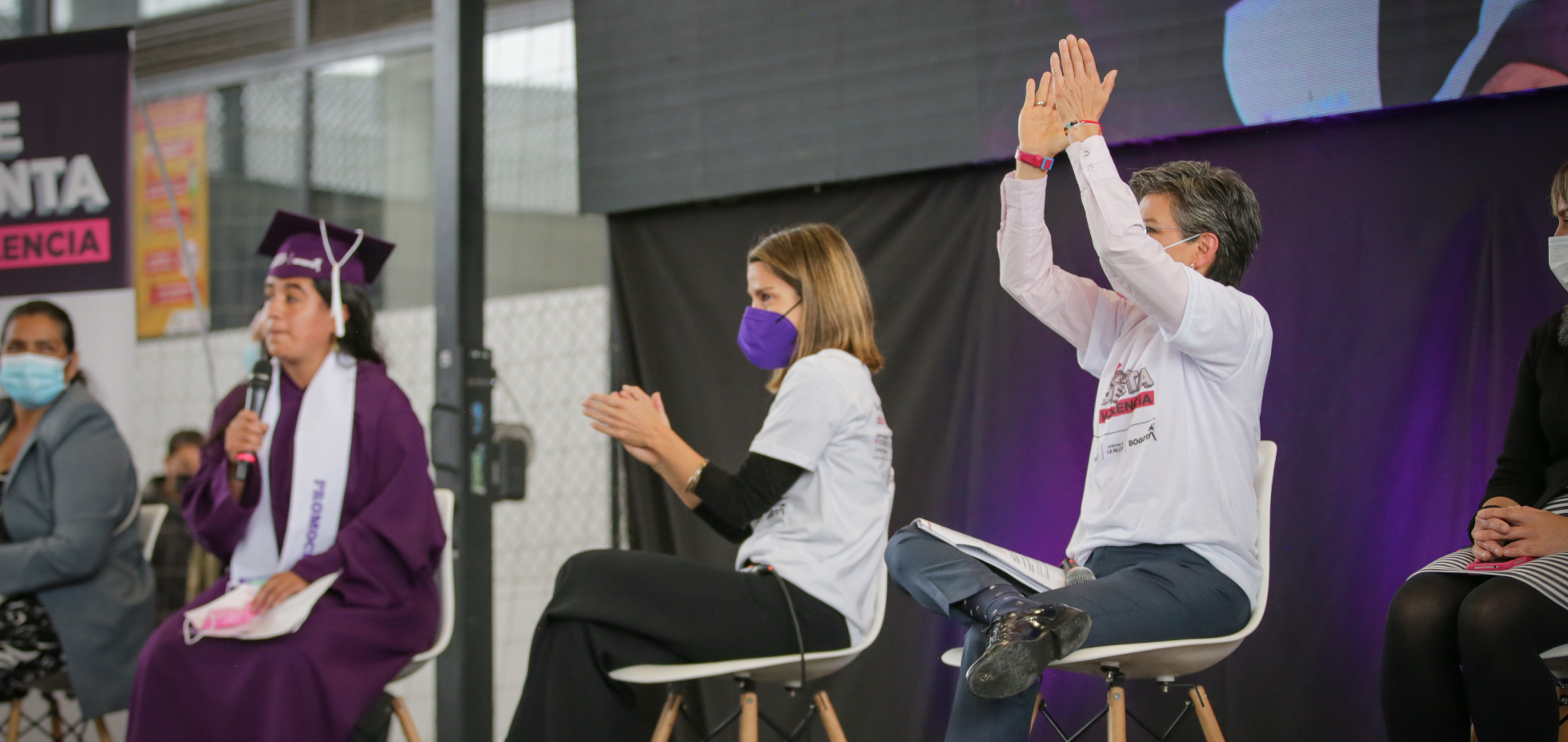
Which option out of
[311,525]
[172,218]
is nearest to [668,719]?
[311,525]

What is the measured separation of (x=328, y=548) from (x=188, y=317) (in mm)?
3647

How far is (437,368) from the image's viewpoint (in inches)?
136

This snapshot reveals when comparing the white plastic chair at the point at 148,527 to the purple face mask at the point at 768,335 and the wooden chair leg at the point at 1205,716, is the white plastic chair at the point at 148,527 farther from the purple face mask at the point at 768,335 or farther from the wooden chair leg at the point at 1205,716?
the wooden chair leg at the point at 1205,716

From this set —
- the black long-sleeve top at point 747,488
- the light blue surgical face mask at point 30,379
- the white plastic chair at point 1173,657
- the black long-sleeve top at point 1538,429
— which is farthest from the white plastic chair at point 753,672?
the light blue surgical face mask at point 30,379

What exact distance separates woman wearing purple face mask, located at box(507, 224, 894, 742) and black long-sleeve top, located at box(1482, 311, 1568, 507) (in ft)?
3.82

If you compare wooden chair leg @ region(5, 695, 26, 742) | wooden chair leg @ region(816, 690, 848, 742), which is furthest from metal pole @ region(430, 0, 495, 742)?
wooden chair leg @ region(816, 690, 848, 742)

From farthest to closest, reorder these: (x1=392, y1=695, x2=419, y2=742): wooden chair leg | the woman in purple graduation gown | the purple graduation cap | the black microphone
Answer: the purple graduation cap, the black microphone, (x1=392, y1=695, x2=419, y2=742): wooden chair leg, the woman in purple graduation gown

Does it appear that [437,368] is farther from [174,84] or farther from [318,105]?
[174,84]

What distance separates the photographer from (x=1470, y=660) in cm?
182

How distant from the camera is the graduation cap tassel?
2.83m

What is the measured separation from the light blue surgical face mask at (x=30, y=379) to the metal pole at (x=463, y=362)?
106cm

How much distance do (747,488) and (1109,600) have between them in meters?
0.71

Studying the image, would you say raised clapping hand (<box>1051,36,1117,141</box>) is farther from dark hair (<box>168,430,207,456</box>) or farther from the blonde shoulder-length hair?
dark hair (<box>168,430,207,456</box>)

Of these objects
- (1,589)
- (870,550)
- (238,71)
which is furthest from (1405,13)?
(238,71)
